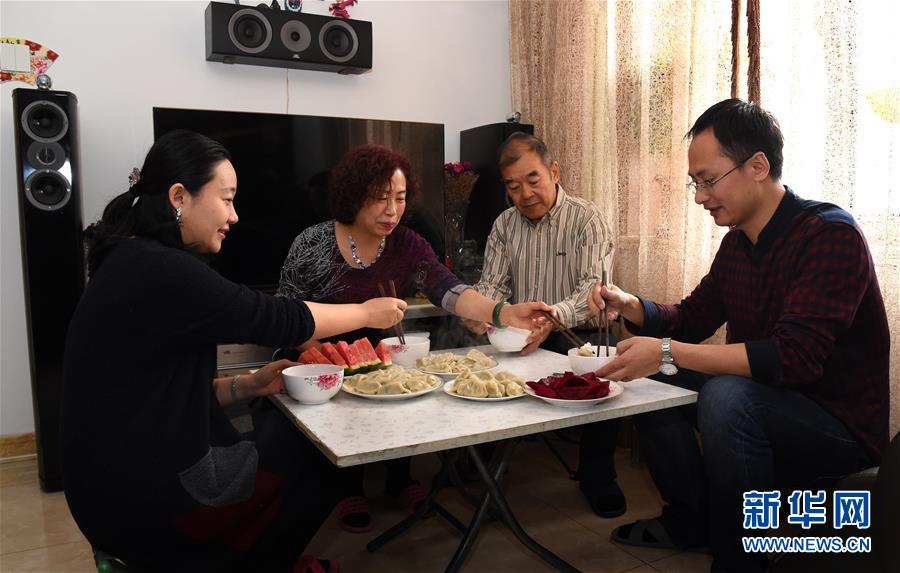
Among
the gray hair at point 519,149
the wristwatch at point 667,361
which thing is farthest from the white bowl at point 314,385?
the gray hair at point 519,149

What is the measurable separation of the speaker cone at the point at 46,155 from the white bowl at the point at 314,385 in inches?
79.3

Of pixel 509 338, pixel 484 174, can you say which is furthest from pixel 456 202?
pixel 509 338

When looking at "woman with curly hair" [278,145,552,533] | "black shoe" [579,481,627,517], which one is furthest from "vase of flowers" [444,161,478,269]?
"black shoe" [579,481,627,517]

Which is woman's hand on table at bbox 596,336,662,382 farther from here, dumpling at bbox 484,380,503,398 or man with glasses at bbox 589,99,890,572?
dumpling at bbox 484,380,503,398

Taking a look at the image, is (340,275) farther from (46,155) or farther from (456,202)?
(456,202)

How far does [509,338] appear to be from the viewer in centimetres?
234

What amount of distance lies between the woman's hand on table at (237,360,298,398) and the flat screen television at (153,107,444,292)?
1.89 metres

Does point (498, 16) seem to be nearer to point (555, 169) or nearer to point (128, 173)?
point (555, 169)

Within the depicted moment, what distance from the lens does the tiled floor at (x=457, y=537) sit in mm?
2396

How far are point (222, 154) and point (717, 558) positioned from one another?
1866mm

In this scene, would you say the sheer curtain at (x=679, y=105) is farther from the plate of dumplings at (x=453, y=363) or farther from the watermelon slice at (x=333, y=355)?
the watermelon slice at (x=333, y=355)

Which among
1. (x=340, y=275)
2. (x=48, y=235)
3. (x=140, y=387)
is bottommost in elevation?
(x=140, y=387)

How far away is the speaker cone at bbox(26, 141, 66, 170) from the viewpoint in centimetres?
308

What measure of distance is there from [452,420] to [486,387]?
0.65 feet
